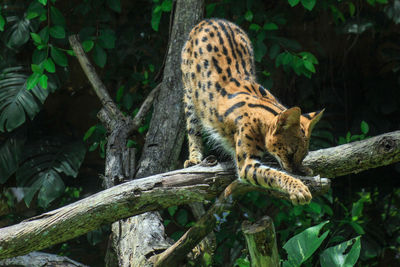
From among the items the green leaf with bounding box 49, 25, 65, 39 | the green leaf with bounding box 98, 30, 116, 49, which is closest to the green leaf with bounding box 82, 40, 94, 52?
the green leaf with bounding box 98, 30, 116, 49

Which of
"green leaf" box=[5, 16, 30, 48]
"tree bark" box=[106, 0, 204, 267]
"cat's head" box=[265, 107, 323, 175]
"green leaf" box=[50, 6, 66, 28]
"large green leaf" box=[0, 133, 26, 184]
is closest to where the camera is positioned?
"cat's head" box=[265, 107, 323, 175]

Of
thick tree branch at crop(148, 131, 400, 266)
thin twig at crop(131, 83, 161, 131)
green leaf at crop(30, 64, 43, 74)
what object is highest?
green leaf at crop(30, 64, 43, 74)

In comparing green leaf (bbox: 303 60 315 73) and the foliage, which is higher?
green leaf (bbox: 303 60 315 73)

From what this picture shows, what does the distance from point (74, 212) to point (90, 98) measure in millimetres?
4879

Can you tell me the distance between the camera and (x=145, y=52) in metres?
6.67

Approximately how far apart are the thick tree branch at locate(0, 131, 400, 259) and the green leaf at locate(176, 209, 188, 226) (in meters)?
1.94

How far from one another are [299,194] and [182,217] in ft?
9.19

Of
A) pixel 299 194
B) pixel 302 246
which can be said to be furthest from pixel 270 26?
pixel 299 194

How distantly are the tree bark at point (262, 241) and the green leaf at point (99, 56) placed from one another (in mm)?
3181

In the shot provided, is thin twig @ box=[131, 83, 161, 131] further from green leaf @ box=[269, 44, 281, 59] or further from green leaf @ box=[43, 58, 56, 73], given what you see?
green leaf @ box=[269, 44, 281, 59]

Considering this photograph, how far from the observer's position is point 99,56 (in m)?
5.86

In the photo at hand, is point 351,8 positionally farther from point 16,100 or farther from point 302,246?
point 16,100

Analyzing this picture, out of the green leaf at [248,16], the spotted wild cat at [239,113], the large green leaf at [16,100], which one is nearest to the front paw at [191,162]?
the spotted wild cat at [239,113]

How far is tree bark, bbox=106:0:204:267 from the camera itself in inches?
163
